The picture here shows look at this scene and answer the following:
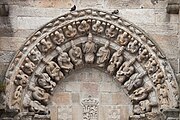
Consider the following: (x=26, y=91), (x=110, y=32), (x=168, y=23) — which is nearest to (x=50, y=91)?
(x=26, y=91)

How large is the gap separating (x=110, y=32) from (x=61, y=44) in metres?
0.72

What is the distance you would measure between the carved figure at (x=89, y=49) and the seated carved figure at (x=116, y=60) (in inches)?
11.3

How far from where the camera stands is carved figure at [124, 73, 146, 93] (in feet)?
33.6

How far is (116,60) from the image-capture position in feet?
34.0

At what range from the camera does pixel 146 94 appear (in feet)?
33.5

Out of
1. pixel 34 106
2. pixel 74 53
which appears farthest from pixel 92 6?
pixel 34 106

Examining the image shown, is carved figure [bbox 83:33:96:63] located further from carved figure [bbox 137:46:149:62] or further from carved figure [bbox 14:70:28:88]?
carved figure [bbox 14:70:28:88]

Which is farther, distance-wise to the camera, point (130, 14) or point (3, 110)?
point (130, 14)

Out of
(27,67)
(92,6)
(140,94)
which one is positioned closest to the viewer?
(27,67)

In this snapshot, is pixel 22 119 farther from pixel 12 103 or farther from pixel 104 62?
pixel 104 62

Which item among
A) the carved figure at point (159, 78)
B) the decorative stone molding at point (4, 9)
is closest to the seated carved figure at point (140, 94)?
the carved figure at point (159, 78)

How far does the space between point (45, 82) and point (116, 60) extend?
106 centimetres

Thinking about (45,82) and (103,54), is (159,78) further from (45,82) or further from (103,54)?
(45,82)

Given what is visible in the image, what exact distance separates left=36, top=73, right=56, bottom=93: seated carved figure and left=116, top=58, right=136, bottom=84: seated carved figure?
96 cm
